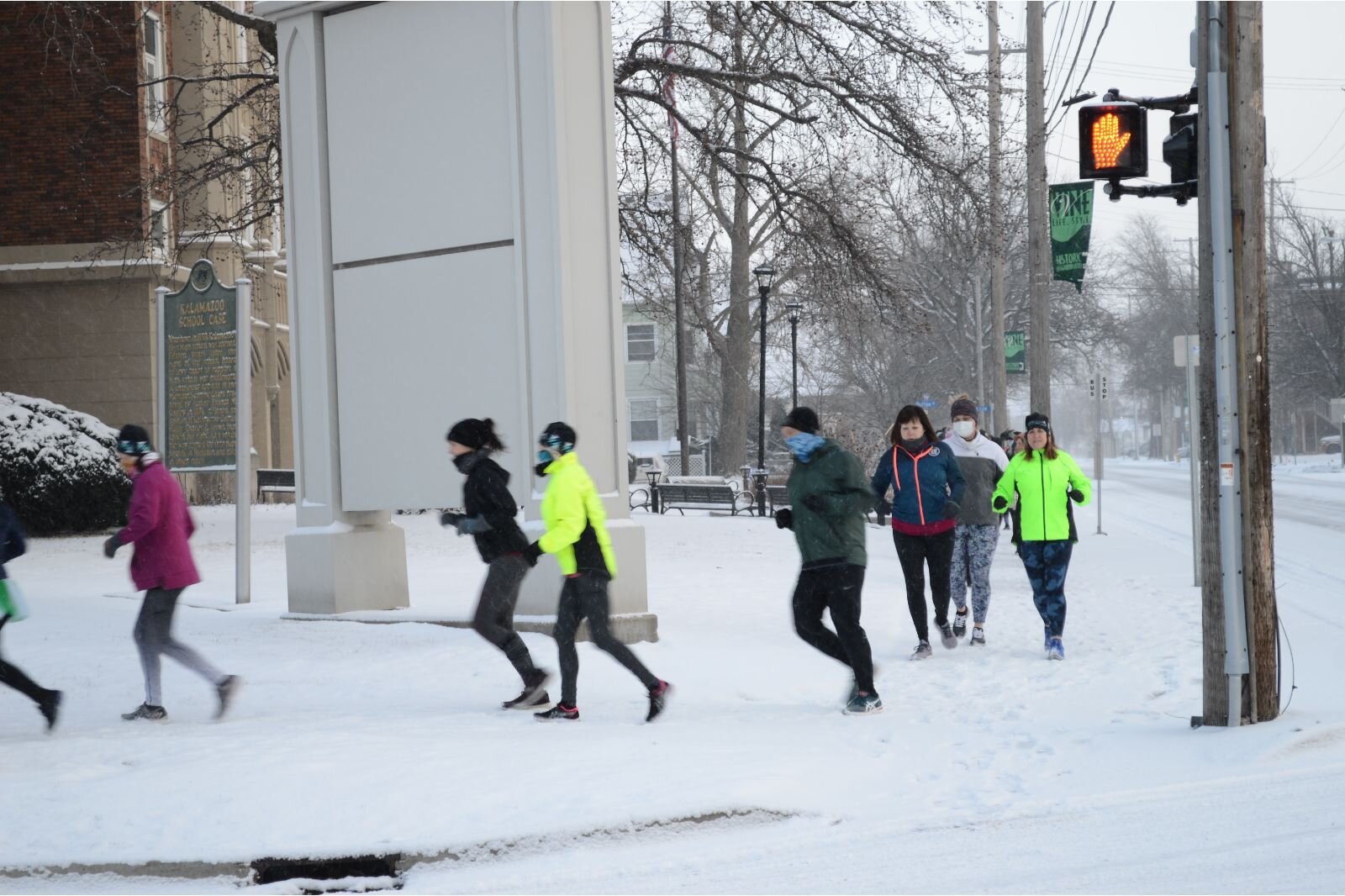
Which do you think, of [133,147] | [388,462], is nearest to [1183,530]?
[388,462]

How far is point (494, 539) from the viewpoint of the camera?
7781 mm

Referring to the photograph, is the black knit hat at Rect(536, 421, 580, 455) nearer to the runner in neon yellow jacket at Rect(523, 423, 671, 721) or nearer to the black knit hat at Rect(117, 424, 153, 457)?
the runner in neon yellow jacket at Rect(523, 423, 671, 721)

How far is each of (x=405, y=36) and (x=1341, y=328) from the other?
1866 inches

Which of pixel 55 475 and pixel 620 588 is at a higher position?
pixel 55 475

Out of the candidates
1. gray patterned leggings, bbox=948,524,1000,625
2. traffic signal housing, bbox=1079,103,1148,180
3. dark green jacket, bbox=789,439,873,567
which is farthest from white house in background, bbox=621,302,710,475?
traffic signal housing, bbox=1079,103,1148,180

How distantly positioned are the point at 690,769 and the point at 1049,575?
474cm

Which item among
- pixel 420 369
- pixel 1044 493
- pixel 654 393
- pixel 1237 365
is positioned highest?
pixel 654 393

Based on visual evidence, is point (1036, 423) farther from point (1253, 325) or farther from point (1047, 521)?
point (1253, 325)

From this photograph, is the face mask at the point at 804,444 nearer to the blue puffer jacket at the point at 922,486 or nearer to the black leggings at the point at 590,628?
the black leggings at the point at 590,628

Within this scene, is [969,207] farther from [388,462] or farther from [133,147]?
[133,147]

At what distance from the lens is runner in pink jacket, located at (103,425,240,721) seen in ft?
24.8

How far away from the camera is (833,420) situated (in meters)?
44.8

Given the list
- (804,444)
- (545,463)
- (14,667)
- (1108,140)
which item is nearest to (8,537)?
(14,667)

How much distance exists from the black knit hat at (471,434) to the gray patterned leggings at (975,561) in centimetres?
444
